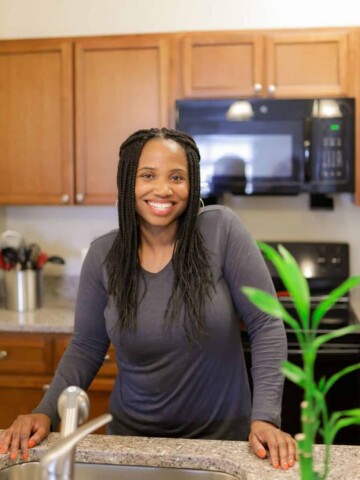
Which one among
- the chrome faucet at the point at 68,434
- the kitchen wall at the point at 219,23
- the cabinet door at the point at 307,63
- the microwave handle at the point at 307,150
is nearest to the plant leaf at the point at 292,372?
the chrome faucet at the point at 68,434

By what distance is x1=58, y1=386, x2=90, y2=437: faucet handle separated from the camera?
34.2 inches

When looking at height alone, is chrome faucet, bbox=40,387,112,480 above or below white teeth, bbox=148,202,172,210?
below

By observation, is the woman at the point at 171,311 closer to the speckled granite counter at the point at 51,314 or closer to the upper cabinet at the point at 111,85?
the speckled granite counter at the point at 51,314

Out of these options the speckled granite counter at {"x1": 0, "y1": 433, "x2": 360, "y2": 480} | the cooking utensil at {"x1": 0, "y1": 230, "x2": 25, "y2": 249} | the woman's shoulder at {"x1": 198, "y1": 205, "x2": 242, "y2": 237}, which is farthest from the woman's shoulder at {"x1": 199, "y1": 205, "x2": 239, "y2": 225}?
the cooking utensil at {"x1": 0, "y1": 230, "x2": 25, "y2": 249}

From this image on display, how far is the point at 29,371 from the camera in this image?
8.71ft

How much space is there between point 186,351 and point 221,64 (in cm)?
165

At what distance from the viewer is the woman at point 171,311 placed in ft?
4.65

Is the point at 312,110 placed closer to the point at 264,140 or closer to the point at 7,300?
the point at 264,140

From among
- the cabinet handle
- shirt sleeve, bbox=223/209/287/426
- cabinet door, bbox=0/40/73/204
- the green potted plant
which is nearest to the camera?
the green potted plant

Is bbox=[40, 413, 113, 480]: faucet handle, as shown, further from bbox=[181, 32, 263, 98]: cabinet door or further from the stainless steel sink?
bbox=[181, 32, 263, 98]: cabinet door

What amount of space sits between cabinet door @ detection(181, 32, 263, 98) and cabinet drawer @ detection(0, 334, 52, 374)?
1.21 meters

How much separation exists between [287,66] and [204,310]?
1.60 m

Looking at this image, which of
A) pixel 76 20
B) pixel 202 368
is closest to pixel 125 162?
pixel 202 368

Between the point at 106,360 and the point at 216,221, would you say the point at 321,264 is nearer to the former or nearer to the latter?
the point at 106,360
